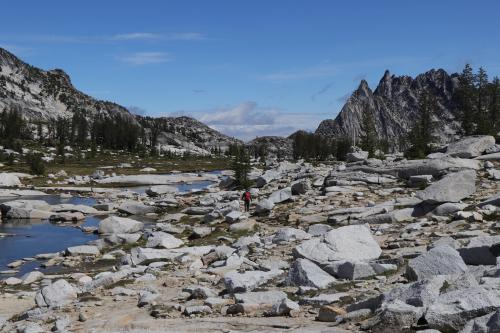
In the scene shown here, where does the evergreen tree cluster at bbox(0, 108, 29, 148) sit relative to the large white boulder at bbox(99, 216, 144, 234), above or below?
above

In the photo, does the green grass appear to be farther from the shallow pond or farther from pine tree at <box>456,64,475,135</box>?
pine tree at <box>456,64,475,135</box>

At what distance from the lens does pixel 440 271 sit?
592 inches

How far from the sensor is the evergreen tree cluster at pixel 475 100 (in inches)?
3359

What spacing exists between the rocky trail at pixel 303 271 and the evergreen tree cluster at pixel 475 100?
4621 centimetres

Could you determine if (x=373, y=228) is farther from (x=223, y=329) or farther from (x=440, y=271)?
(x=223, y=329)

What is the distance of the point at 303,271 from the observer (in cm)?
1753

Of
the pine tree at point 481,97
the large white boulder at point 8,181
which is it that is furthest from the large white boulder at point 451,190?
the large white boulder at point 8,181

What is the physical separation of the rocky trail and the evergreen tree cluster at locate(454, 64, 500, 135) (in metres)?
46.2

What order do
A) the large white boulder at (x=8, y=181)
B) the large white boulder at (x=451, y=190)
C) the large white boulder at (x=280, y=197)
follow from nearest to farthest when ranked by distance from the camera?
the large white boulder at (x=451, y=190) → the large white boulder at (x=280, y=197) → the large white boulder at (x=8, y=181)

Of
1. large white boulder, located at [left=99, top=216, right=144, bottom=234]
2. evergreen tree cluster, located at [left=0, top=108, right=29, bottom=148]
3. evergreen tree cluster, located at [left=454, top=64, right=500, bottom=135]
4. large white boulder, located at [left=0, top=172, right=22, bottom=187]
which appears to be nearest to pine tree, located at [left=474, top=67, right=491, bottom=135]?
evergreen tree cluster, located at [left=454, top=64, right=500, bottom=135]

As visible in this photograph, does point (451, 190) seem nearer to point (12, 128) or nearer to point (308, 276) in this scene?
point (308, 276)

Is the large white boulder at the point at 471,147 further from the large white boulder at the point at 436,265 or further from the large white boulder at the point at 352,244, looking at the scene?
the large white boulder at the point at 436,265

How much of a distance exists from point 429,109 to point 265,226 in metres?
59.9

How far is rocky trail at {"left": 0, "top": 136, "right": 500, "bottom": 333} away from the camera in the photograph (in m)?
12.4
